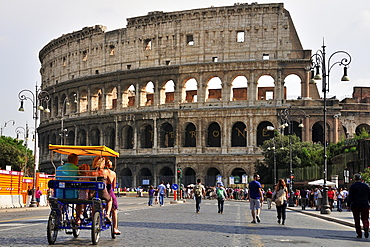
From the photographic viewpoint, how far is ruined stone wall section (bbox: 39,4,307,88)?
60344mm

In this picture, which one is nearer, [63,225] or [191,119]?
[63,225]

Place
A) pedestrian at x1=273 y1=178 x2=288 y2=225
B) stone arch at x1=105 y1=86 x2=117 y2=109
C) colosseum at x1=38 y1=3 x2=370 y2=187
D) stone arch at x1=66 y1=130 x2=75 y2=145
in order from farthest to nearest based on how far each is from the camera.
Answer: stone arch at x1=66 y1=130 x2=75 y2=145 → stone arch at x1=105 y1=86 x2=117 y2=109 → colosseum at x1=38 y1=3 x2=370 y2=187 → pedestrian at x1=273 y1=178 x2=288 y2=225

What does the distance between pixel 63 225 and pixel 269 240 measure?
414 cm

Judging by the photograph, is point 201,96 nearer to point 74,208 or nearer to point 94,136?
point 94,136

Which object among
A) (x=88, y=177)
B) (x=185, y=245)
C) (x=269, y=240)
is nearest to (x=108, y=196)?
(x=88, y=177)

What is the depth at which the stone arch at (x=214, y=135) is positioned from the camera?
205 ft

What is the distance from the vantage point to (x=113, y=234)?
11125 millimetres

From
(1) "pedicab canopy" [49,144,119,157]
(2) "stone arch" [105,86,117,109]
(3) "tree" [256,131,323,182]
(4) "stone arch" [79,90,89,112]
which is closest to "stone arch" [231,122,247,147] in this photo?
(3) "tree" [256,131,323,182]

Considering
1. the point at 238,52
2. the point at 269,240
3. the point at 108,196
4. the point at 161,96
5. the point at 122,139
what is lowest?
the point at 269,240

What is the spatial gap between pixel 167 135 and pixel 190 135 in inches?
105

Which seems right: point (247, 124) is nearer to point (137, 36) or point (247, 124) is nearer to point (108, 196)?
point (137, 36)

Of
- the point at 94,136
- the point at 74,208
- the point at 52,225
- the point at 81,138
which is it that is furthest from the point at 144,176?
the point at 52,225

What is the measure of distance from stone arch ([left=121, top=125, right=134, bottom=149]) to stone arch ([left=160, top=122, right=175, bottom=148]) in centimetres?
396

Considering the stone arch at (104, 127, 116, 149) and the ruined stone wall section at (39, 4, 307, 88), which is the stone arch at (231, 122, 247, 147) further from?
the stone arch at (104, 127, 116, 149)
